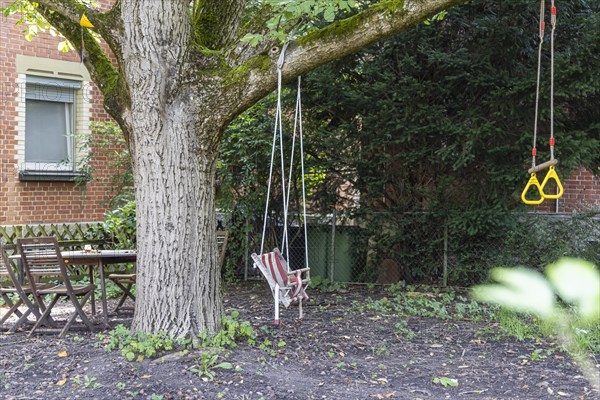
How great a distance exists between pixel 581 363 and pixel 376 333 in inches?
84.0

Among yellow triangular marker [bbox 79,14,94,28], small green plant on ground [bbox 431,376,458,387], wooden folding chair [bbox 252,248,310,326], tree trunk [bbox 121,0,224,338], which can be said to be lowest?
small green plant on ground [bbox 431,376,458,387]

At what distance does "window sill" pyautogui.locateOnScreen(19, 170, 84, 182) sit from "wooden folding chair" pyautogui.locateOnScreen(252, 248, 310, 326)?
20.2 feet

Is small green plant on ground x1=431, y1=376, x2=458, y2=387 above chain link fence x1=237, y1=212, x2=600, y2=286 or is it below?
below

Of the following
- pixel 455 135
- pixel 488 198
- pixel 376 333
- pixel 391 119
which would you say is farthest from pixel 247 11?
pixel 376 333

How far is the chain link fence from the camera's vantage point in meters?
10.1

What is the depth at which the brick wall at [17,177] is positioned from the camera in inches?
462

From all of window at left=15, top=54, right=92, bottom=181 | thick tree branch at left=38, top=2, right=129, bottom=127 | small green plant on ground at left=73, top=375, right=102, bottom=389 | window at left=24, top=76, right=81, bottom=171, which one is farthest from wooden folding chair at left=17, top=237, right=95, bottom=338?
window at left=24, top=76, right=81, bottom=171

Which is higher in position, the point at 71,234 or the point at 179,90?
the point at 179,90

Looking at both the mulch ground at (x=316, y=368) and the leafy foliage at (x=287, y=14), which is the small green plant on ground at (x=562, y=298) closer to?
the mulch ground at (x=316, y=368)

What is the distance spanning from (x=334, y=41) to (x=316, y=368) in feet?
9.45

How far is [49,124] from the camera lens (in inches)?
502

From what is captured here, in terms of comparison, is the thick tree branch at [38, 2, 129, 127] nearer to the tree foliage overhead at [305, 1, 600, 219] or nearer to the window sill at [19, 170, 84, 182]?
the tree foliage overhead at [305, 1, 600, 219]

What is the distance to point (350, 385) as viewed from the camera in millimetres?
5715

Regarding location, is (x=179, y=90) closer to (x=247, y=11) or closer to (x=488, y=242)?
(x=247, y=11)
